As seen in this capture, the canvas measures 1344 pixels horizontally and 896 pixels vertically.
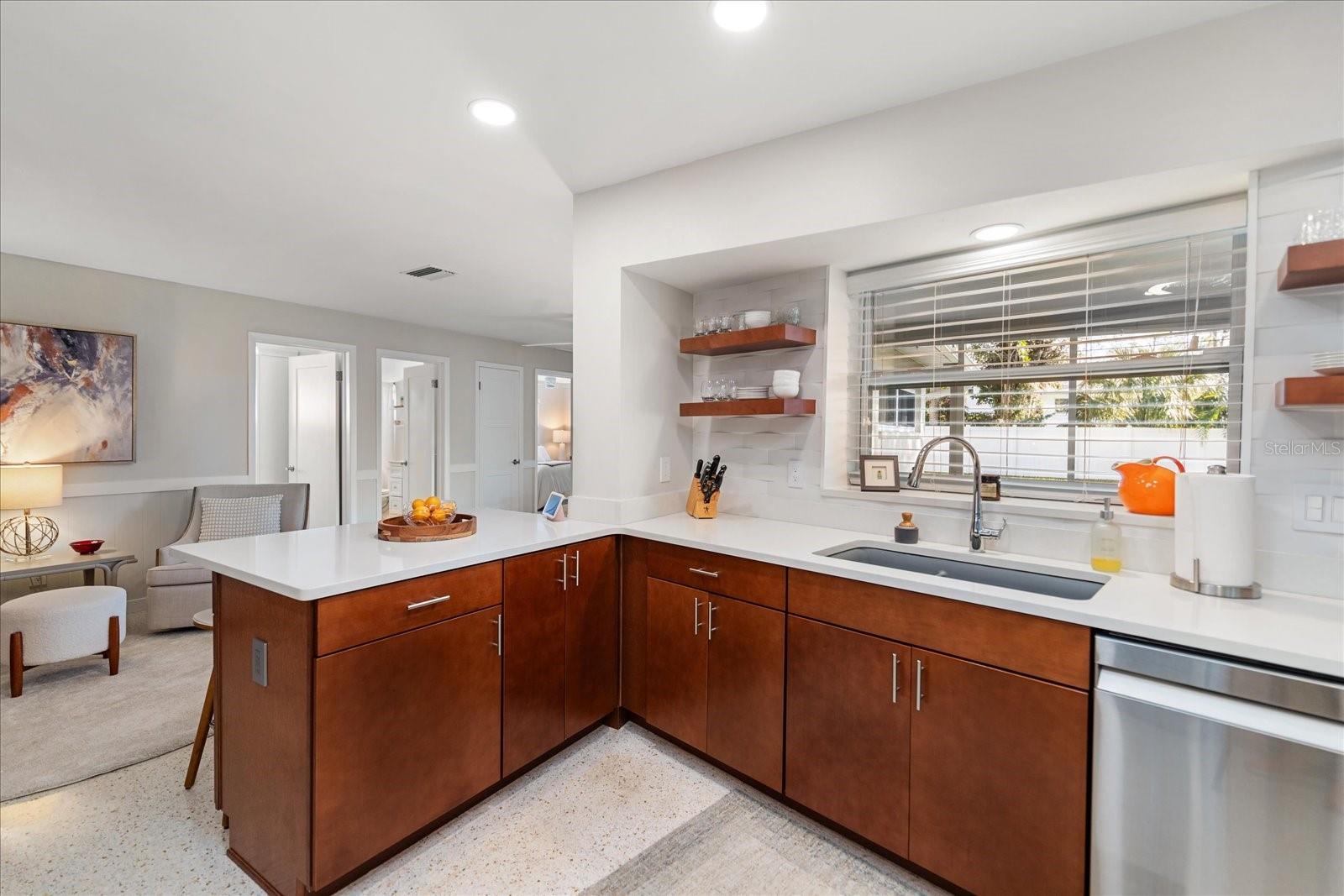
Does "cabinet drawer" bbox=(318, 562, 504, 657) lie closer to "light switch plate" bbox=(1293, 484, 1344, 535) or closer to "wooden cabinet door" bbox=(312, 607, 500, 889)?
"wooden cabinet door" bbox=(312, 607, 500, 889)

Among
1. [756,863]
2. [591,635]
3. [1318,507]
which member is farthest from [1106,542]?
[591,635]

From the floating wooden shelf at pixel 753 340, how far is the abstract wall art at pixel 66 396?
4.09 metres

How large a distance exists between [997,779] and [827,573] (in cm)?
67

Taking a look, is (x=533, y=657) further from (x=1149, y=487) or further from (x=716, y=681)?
(x=1149, y=487)

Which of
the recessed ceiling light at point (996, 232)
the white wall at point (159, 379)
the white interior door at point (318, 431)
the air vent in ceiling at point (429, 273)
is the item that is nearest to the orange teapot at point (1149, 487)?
the recessed ceiling light at point (996, 232)

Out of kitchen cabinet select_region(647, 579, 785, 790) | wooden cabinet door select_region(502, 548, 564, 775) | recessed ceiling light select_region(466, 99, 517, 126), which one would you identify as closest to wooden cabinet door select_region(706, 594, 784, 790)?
kitchen cabinet select_region(647, 579, 785, 790)

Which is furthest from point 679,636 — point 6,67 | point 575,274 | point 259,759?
point 6,67

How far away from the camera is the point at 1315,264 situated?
138 cm

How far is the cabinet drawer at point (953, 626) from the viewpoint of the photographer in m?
1.43

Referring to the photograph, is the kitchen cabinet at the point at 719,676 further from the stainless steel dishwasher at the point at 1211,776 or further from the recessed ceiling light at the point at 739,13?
A: the recessed ceiling light at the point at 739,13

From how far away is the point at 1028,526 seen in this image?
81.0 inches

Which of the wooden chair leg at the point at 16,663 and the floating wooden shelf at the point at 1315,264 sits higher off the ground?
the floating wooden shelf at the point at 1315,264

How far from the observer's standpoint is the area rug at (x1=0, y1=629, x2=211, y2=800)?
2256 mm

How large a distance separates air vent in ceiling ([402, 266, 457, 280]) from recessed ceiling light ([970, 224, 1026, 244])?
3.37 m
